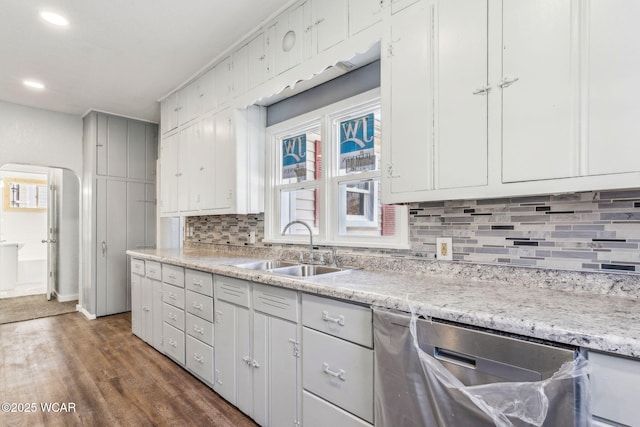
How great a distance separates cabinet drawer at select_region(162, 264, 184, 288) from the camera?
2.88 metres

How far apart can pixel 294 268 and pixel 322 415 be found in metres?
1.03

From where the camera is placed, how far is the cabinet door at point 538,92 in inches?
49.4

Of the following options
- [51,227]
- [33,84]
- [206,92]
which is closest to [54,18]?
[206,92]

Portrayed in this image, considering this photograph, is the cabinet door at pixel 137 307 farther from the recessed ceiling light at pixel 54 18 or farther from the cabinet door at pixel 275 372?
the recessed ceiling light at pixel 54 18

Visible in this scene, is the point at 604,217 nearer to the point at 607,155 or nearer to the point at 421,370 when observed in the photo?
the point at 607,155

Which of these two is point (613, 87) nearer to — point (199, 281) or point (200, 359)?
point (199, 281)

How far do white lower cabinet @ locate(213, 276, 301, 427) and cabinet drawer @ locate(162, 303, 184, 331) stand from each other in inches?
24.4

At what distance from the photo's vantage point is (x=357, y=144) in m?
2.55

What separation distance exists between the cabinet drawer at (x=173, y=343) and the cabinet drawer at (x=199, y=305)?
0.31m

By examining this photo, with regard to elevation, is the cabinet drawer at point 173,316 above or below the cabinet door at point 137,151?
below

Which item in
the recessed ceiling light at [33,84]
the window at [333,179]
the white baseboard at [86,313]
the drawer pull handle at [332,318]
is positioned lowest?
the white baseboard at [86,313]

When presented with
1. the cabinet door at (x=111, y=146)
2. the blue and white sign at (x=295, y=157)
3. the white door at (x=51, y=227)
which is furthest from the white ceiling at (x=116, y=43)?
the white door at (x=51, y=227)

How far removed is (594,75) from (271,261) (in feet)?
7.49

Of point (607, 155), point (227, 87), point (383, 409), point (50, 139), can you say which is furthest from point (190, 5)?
point (50, 139)
